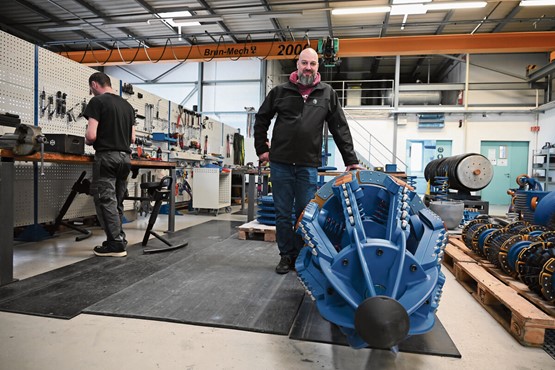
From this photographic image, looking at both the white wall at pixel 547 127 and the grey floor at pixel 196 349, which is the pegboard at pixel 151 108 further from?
the white wall at pixel 547 127

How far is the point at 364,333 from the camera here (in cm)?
116

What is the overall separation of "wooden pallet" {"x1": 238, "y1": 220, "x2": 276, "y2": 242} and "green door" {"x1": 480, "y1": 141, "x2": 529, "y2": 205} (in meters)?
9.97

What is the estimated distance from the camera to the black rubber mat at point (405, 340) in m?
1.70

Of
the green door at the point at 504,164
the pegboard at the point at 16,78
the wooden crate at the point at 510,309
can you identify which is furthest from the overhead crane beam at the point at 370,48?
the wooden crate at the point at 510,309

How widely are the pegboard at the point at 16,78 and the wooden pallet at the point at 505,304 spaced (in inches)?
190

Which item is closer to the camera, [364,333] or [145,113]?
[364,333]

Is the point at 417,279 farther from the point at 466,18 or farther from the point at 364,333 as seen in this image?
the point at 466,18

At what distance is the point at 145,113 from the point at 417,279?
6.06 meters

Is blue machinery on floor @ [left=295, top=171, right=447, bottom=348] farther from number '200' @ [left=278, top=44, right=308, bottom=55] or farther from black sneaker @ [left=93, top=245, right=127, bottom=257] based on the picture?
number '200' @ [left=278, top=44, right=308, bottom=55]

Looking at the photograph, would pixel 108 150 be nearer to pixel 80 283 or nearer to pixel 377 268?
pixel 80 283

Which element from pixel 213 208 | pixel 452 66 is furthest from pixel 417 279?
pixel 452 66

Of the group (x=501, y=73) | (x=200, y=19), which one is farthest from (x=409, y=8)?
(x=501, y=73)

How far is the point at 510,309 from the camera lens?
1969 mm

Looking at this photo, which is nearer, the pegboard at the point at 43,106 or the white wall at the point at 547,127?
the pegboard at the point at 43,106
